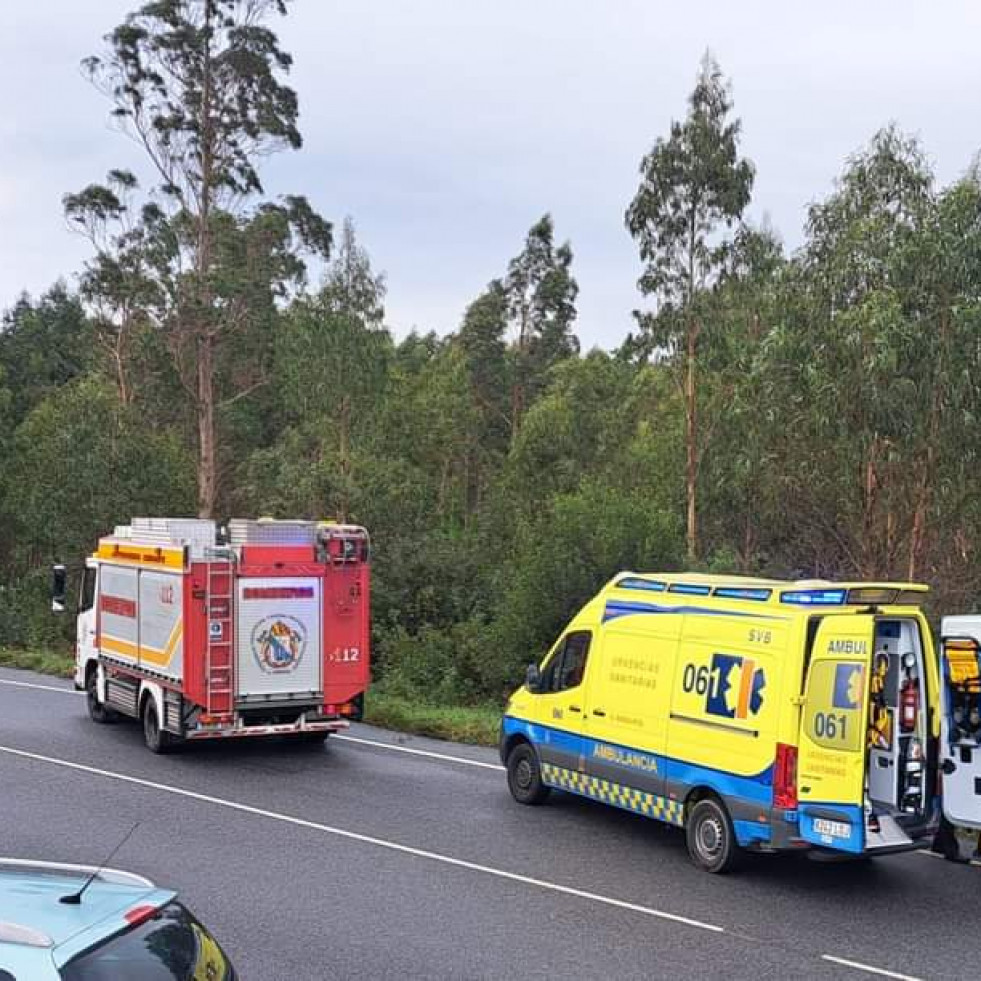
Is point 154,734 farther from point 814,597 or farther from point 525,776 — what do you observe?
point 814,597

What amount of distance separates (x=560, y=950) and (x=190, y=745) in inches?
373

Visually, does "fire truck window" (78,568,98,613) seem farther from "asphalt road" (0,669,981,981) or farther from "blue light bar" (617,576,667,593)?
"blue light bar" (617,576,667,593)

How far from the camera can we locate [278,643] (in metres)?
15.4

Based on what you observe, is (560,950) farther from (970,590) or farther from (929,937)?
(970,590)

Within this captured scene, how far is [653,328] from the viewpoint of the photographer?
34531 mm

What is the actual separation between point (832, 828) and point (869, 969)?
4.88 feet

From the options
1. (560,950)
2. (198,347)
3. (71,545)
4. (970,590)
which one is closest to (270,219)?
(198,347)

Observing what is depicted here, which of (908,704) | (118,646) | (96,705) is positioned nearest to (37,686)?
(96,705)

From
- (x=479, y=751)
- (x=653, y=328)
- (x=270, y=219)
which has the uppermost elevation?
(x=270, y=219)

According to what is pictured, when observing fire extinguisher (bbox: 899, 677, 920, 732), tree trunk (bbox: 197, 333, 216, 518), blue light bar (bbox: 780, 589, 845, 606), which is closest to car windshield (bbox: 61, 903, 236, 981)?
blue light bar (bbox: 780, 589, 845, 606)

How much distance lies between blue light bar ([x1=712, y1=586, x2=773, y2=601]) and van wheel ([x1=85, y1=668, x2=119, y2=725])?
11.2 metres

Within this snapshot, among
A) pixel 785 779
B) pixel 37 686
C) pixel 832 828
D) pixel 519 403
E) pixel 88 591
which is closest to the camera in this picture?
pixel 832 828

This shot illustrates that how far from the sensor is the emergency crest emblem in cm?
1526

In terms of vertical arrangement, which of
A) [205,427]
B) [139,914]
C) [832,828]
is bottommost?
[832,828]
